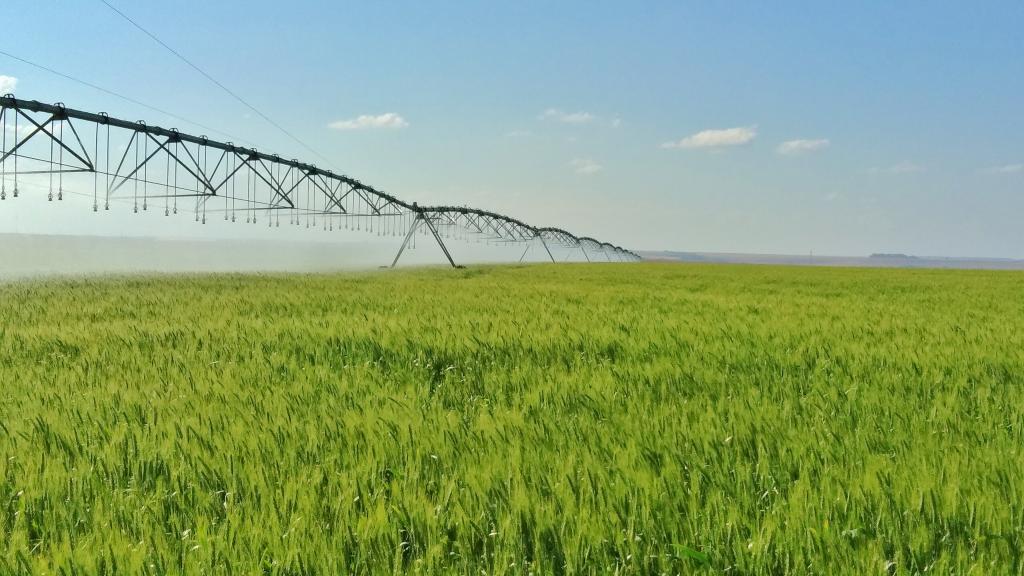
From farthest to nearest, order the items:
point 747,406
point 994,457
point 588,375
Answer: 1. point 588,375
2. point 747,406
3. point 994,457

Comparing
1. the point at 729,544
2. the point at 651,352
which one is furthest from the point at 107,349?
the point at 729,544

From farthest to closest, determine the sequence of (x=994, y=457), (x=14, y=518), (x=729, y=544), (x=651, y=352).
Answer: (x=651, y=352), (x=994, y=457), (x=14, y=518), (x=729, y=544)

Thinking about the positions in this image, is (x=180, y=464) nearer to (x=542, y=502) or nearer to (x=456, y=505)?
(x=456, y=505)

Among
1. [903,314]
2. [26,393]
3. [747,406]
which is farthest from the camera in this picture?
→ [903,314]

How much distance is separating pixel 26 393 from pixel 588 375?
4632 millimetres

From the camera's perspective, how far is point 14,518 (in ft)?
8.28

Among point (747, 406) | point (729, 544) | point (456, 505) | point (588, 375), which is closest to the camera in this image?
point (729, 544)

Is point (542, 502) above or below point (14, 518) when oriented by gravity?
above

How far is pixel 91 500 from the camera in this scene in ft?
8.70

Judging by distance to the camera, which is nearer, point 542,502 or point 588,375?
point 542,502

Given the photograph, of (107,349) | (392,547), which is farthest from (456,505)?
(107,349)

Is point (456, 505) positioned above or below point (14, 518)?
above

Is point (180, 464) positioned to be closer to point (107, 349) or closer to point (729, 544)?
point (729, 544)

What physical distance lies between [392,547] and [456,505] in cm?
32
